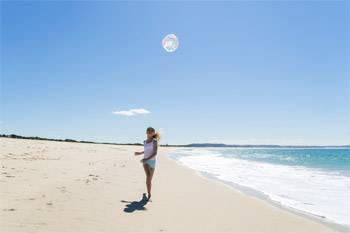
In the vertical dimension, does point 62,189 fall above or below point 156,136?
below

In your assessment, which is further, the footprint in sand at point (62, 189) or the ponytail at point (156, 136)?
the ponytail at point (156, 136)

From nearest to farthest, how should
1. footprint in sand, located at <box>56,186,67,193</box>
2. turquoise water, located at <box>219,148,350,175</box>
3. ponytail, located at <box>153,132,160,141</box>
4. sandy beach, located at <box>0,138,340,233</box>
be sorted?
sandy beach, located at <box>0,138,340,233</box>, footprint in sand, located at <box>56,186,67,193</box>, ponytail, located at <box>153,132,160,141</box>, turquoise water, located at <box>219,148,350,175</box>

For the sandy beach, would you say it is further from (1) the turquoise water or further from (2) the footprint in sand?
(1) the turquoise water

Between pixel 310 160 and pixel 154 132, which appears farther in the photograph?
pixel 310 160

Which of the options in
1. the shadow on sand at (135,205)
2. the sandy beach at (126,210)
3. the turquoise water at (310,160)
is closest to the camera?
the sandy beach at (126,210)

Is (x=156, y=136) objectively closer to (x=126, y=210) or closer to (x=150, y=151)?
(x=150, y=151)

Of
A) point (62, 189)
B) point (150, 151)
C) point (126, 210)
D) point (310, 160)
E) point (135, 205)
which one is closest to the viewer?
point (126, 210)

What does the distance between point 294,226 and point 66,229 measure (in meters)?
4.56

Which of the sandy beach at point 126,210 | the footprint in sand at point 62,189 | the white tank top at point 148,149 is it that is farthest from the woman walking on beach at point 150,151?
the footprint in sand at point 62,189

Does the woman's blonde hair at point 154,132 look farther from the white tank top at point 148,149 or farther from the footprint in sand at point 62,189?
the footprint in sand at point 62,189

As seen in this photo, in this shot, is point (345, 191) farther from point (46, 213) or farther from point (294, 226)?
point (46, 213)

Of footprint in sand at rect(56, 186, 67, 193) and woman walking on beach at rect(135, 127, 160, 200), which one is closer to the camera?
footprint in sand at rect(56, 186, 67, 193)

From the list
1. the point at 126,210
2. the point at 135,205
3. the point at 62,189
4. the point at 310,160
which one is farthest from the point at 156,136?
the point at 310,160

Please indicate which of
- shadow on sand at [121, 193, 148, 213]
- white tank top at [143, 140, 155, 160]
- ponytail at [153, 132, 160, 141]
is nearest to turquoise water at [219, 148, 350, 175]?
ponytail at [153, 132, 160, 141]
